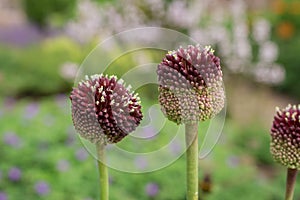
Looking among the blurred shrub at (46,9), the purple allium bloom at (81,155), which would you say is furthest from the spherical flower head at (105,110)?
the blurred shrub at (46,9)

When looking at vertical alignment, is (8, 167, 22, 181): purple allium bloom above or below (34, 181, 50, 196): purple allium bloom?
above

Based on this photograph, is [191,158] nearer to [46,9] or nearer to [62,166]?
[62,166]

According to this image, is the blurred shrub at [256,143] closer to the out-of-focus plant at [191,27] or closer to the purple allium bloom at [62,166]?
the out-of-focus plant at [191,27]

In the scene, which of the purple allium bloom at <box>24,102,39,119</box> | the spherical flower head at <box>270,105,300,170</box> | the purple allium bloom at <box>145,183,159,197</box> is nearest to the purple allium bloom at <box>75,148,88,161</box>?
the purple allium bloom at <box>145,183,159,197</box>

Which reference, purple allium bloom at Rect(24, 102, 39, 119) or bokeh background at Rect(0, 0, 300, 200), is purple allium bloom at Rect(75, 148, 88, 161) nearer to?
bokeh background at Rect(0, 0, 300, 200)

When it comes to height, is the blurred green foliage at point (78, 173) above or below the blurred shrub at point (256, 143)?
below

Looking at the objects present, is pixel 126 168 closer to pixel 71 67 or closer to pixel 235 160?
pixel 235 160

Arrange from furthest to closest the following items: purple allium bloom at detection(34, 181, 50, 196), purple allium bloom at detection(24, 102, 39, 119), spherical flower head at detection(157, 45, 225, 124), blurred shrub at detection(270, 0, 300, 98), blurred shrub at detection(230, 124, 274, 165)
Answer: blurred shrub at detection(270, 0, 300, 98) < blurred shrub at detection(230, 124, 274, 165) < purple allium bloom at detection(24, 102, 39, 119) < purple allium bloom at detection(34, 181, 50, 196) < spherical flower head at detection(157, 45, 225, 124)
